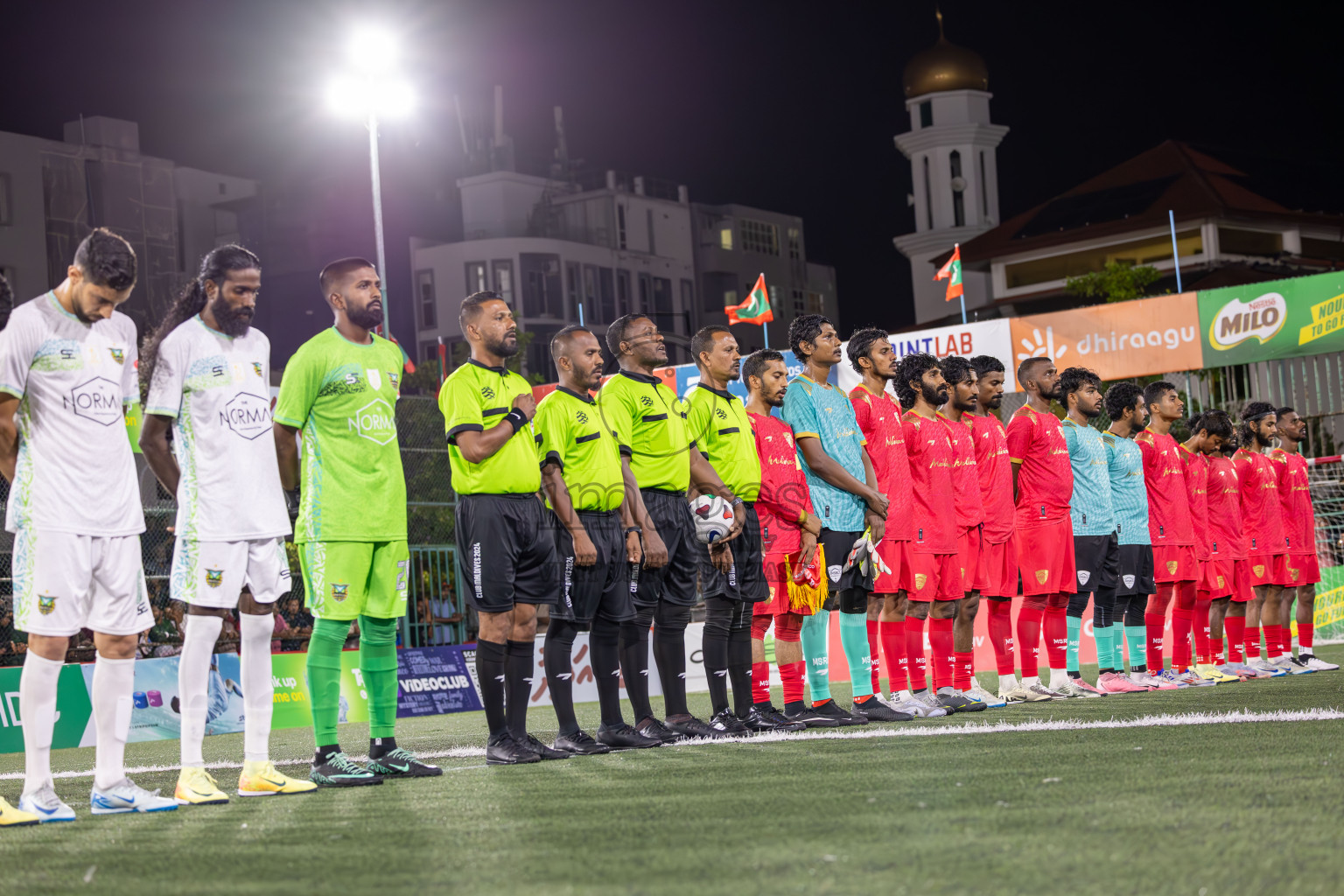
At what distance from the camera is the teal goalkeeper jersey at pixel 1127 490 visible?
36.6ft

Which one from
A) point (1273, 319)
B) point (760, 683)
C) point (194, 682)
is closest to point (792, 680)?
point (760, 683)

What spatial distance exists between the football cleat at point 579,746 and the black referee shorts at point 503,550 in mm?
778

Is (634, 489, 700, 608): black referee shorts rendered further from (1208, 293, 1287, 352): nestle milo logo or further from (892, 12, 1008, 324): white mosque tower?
(892, 12, 1008, 324): white mosque tower

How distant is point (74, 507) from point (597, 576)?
2.80 meters

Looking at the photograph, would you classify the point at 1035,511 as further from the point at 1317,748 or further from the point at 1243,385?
the point at 1243,385

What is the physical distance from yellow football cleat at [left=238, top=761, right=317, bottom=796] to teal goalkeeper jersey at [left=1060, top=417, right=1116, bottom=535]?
21.9ft

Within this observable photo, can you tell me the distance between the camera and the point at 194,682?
5.89 m

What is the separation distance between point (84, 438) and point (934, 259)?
229 ft

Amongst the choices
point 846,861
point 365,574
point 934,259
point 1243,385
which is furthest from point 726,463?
point 934,259

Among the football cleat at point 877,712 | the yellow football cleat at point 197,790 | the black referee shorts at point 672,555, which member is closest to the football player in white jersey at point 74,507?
the yellow football cleat at point 197,790

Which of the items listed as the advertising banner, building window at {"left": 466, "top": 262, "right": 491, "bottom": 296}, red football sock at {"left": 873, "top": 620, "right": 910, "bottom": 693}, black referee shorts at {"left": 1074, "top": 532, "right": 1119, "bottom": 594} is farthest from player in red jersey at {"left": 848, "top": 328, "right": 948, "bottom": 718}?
building window at {"left": 466, "top": 262, "right": 491, "bottom": 296}

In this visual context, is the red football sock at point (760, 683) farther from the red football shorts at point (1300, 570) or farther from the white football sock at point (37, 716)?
the red football shorts at point (1300, 570)

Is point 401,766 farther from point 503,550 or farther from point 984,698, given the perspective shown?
point 984,698

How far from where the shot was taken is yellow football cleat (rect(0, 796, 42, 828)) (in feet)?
17.4
